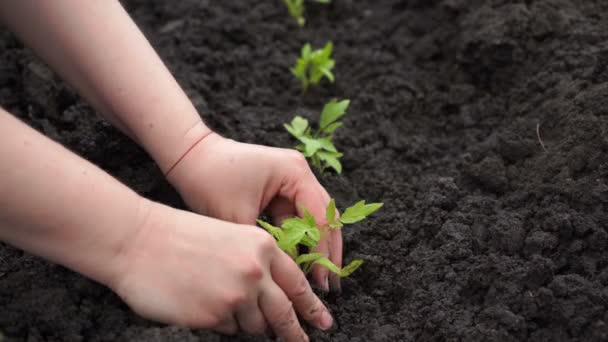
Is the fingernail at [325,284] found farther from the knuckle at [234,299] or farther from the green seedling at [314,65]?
the green seedling at [314,65]

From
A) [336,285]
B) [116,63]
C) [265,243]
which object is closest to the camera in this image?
[265,243]

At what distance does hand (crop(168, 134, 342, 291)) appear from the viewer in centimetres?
225

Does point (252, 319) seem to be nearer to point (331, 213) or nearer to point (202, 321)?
point (202, 321)

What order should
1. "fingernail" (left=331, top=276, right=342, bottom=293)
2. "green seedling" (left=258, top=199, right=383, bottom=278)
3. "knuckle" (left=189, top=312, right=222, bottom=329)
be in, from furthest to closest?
1. "fingernail" (left=331, top=276, right=342, bottom=293)
2. "green seedling" (left=258, top=199, right=383, bottom=278)
3. "knuckle" (left=189, top=312, right=222, bottom=329)

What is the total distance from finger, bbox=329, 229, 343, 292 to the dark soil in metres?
0.06

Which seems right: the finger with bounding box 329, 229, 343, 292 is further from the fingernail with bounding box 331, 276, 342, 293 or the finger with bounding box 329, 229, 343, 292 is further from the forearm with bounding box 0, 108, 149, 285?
the forearm with bounding box 0, 108, 149, 285

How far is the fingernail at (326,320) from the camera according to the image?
2.21 metres

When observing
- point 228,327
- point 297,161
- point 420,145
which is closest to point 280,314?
point 228,327

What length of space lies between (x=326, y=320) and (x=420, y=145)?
Answer: 1.09 meters

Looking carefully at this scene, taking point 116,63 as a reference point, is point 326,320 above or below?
below

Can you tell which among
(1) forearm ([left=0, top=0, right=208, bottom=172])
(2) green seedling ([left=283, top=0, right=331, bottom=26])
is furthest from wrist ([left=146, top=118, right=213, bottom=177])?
(2) green seedling ([left=283, top=0, right=331, bottom=26])

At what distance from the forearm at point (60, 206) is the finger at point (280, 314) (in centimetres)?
39

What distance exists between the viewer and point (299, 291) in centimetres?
208

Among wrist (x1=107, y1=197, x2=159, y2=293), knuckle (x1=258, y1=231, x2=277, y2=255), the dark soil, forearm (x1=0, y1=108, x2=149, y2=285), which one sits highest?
forearm (x1=0, y1=108, x2=149, y2=285)
